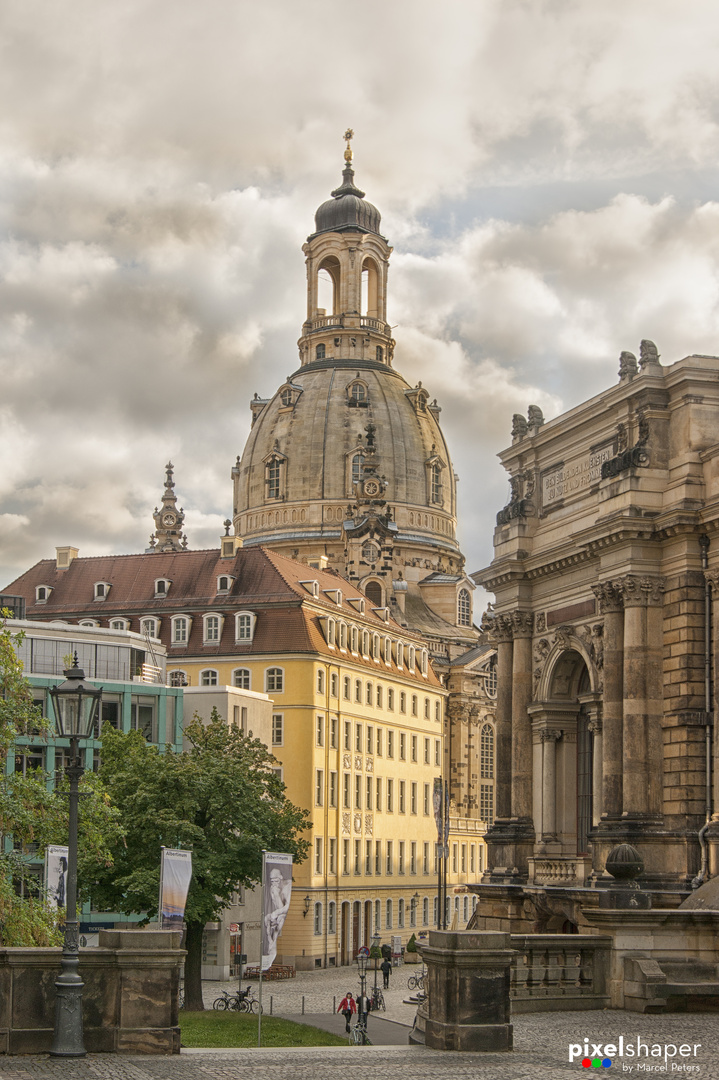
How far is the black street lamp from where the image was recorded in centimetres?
2391

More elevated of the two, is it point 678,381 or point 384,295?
point 384,295

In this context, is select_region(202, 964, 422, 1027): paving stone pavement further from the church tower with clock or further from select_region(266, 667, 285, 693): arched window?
the church tower with clock

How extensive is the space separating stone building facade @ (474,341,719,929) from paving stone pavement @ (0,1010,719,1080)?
19274mm

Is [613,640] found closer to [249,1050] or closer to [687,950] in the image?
[687,950]

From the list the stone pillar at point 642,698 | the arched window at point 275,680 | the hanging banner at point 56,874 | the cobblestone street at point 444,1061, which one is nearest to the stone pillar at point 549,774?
the stone pillar at point 642,698

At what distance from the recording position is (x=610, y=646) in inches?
1970

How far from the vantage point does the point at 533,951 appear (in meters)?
32.7

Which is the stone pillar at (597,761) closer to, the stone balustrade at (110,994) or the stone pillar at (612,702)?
the stone pillar at (612,702)

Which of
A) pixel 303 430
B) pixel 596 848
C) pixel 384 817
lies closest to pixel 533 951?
pixel 596 848

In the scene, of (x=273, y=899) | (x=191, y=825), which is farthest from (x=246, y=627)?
(x=273, y=899)

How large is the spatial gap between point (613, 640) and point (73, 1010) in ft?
94.9

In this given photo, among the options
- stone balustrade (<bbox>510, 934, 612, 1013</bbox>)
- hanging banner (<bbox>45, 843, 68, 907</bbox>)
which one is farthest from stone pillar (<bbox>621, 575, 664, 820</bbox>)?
hanging banner (<bbox>45, 843, 68, 907</bbox>)

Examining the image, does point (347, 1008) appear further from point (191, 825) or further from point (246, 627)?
point (246, 627)

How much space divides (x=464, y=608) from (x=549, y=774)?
295ft
